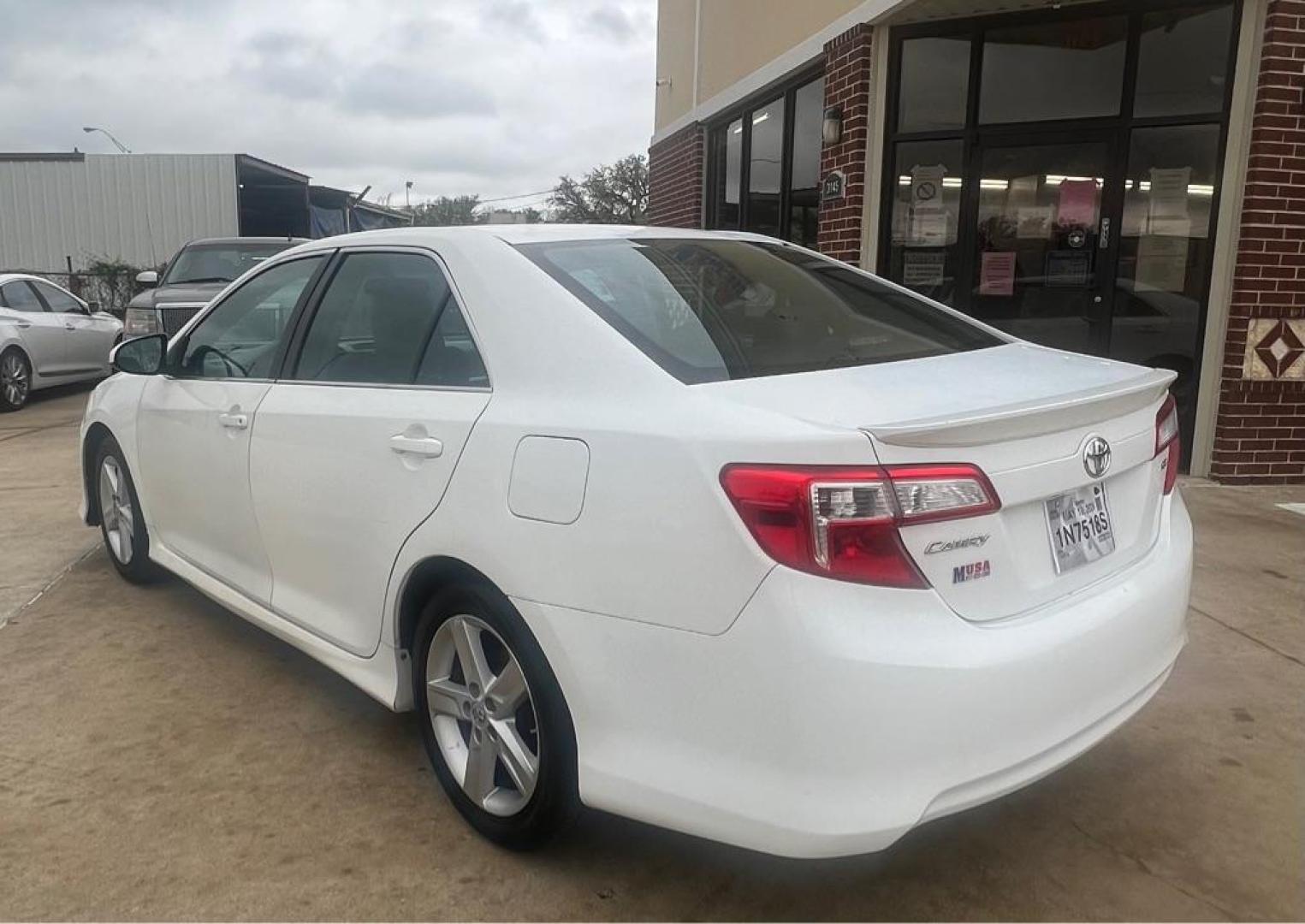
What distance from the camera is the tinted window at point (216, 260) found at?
37.4ft

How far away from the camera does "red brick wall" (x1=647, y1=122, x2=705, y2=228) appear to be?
1285 centimetres

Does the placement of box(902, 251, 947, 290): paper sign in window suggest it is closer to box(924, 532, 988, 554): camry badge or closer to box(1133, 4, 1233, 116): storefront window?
box(1133, 4, 1233, 116): storefront window

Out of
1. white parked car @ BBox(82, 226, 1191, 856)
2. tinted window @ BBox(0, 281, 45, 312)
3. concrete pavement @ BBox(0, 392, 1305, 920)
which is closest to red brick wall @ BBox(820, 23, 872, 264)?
concrete pavement @ BBox(0, 392, 1305, 920)

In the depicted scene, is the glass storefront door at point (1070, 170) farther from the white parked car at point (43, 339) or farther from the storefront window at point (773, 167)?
the white parked car at point (43, 339)

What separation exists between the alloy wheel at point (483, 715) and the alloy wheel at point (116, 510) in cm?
239

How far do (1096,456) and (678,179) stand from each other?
11778 mm

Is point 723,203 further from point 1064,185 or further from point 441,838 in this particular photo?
point 441,838

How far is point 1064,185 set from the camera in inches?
301

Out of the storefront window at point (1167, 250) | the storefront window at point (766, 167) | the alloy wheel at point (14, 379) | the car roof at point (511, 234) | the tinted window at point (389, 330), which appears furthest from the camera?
the alloy wheel at point (14, 379)

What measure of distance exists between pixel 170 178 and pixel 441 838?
75.5 feet

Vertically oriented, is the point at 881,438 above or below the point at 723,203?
below

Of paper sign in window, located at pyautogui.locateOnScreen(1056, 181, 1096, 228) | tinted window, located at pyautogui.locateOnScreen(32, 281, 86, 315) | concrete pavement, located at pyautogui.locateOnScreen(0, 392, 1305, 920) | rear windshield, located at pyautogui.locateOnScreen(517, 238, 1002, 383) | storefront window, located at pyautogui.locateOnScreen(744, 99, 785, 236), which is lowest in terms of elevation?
concrete pavement, located at pyautogui.locateOnScreen(0, 392, 1305, 920)

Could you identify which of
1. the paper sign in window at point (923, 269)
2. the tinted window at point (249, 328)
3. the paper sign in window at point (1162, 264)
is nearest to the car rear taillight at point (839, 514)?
the tinted window at point (249, 328)

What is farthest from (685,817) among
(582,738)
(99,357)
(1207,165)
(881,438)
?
(99,357)
